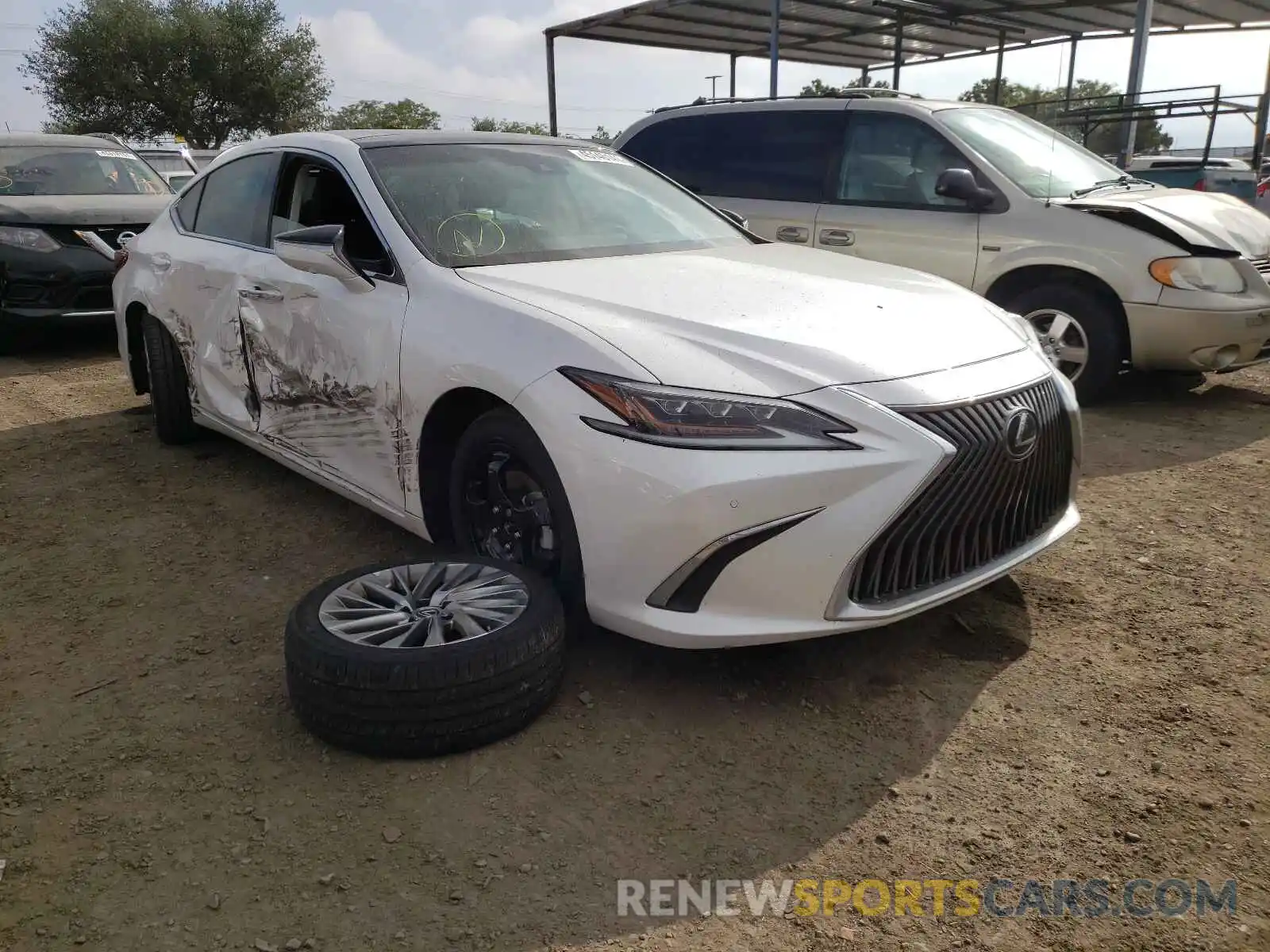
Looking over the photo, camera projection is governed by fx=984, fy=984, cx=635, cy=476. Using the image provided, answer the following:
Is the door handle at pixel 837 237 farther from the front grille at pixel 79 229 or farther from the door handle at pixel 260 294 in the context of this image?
the front grille at pixel 79 229

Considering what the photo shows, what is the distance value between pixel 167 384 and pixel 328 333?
2.00m

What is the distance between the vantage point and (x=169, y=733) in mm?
2680

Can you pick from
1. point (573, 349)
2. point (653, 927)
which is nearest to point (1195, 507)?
point (573, 349)

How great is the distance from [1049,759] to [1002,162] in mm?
4656

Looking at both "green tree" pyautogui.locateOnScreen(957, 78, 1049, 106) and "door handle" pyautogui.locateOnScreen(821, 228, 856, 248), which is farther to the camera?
"green tree" pyautogui.locateOnScreen(957, 78, 1049, 106)

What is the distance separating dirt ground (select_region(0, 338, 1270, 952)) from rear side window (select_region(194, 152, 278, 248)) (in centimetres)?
150

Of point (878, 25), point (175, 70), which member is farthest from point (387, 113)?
point (878, 25)

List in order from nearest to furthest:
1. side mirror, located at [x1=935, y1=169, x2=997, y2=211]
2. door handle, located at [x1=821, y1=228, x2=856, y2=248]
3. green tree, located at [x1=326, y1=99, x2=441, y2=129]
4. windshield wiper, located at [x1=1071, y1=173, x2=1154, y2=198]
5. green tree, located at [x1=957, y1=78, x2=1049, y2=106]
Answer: side mirror, located at [x1=935, y1=169, x2=997, y2=211] < windshield wiper, located at [x1=1071, y1=173, x2=1154, y2=198] < door handle, located at [x1=821, y1=228, x2=856, y2=248] < green tree, located at [x1=957, y1=78, x2=1049, y2=106] < green tree, located at [x1=326, y1=99, x2=441, y2=129]

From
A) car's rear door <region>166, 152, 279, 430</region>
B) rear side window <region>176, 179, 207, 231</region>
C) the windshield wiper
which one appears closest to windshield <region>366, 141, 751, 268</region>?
car's rear door <region>166, 152, 279, 430</region>

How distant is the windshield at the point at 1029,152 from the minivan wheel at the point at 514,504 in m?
4.31

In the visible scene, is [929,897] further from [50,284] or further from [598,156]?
[50,284]

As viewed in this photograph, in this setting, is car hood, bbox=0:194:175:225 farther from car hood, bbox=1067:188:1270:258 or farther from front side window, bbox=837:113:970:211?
car hood, bbox=1067:188:1270:258

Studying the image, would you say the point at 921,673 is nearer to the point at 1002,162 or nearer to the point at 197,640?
the point at 197,640

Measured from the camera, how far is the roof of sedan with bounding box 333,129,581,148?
3.81 m
